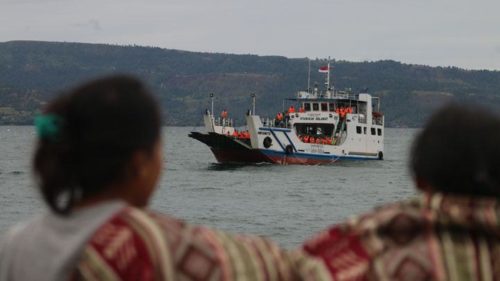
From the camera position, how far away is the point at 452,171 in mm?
2824

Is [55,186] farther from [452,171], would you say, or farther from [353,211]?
[353,211]

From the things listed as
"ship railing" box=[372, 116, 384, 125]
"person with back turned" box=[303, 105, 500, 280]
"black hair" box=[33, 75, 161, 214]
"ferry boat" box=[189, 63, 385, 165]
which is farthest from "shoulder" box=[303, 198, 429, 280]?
"ship railing" box=[372, 116, 384, 125]

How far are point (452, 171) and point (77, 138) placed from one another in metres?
0.89

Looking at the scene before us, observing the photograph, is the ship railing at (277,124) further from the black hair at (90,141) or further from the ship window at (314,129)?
the black hair at (90,141)

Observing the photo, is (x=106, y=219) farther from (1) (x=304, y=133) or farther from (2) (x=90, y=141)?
(1) (x=304, y=133)

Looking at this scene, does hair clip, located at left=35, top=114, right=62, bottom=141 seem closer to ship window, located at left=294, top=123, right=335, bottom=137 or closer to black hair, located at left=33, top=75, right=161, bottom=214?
black hair, located at left=33, top=75, right=161, bottom=214

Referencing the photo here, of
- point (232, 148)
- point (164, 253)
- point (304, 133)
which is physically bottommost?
point (232, 148)

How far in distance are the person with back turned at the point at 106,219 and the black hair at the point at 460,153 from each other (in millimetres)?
468

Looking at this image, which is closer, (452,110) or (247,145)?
(452,110)

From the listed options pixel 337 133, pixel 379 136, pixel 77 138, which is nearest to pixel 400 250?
pixel 77 138

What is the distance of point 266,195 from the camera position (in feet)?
137

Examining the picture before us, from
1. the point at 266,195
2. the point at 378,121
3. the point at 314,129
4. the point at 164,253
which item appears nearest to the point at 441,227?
the point at 164,253

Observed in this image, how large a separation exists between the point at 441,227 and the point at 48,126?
945 mm

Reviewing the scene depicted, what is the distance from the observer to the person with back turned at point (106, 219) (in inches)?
101
